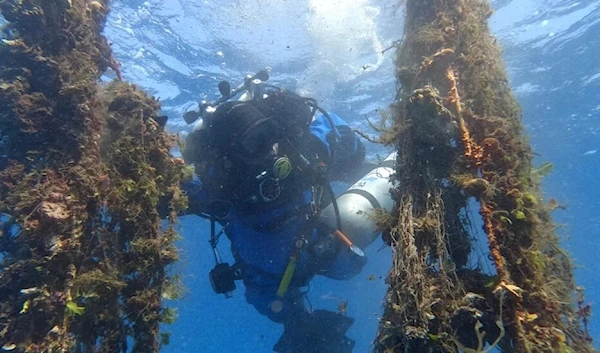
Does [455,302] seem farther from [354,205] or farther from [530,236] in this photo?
[354,205]

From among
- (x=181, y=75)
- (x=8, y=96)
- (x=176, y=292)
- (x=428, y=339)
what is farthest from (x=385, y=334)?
(x=181, y=75)

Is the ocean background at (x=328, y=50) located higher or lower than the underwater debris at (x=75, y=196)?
higher

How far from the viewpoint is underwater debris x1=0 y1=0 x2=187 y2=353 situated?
330 cm

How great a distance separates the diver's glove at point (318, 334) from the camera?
8172 mm

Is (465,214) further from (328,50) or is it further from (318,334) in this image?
(328,50)

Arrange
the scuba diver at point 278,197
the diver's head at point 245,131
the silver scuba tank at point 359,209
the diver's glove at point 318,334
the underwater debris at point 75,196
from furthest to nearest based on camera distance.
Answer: the diver's glove at point 318,334 < the silver scuba tank at point 359,209 < the scuba diver at point 278,197 < the diver's head at point 245,131 < the underwater debris at point 75,196

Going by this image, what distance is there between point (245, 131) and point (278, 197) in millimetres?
1511

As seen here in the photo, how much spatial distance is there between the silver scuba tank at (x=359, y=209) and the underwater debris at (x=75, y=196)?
349 centimetres

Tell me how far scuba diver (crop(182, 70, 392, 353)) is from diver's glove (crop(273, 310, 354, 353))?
22mm

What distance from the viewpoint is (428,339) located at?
9.40 ft

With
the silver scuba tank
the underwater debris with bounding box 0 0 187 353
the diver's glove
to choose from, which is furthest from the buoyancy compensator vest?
the diver's glove

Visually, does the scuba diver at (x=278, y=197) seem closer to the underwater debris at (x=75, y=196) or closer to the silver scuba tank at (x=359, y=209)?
the silver scuba tank at (x=359, y=209)

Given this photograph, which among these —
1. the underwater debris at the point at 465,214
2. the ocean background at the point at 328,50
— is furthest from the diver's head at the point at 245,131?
the ocean background at the point at 328,50

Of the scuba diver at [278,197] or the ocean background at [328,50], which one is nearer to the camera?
the scuba diver at [278,197]
